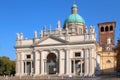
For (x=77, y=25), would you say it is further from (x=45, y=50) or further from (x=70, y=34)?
(x=45, y=50)

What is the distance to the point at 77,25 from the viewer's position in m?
76.9

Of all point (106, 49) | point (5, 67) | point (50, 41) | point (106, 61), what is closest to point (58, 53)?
point (50, 41)

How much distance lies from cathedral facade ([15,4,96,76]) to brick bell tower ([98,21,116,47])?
21.8 m

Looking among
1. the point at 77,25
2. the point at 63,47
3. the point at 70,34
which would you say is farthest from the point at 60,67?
the point at 77,25

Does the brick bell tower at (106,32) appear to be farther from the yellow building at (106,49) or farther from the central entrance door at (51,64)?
the central entrance door at (51,64)

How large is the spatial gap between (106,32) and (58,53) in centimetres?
3336

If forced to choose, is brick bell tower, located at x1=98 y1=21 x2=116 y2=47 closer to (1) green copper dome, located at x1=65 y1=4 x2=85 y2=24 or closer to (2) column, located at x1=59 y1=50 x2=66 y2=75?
(1) green copper dome, located at x1=65 y1=4 x2=85 y2=24

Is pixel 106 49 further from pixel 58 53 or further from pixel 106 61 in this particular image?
pixel 58 53

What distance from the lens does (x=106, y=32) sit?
95.2 meters

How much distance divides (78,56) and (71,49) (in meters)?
2.40

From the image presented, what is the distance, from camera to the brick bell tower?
9362 cm

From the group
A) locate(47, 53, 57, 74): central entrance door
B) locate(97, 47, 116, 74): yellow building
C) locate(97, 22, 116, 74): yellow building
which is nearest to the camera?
locate(47, 53, 57, 74): central entrance door

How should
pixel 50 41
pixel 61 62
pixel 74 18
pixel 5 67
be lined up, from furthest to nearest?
pixel 5 67
pixel 74 18
pixel 50 41
pixel 61 62

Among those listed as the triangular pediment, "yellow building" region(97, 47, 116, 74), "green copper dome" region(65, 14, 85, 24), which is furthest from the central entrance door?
"yellow building" region(97, 47, 116, 74)
